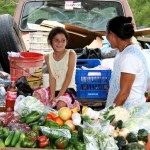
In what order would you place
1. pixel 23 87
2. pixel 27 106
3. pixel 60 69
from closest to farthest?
pixel 27 106, pixel 23 87, pixel 60 69

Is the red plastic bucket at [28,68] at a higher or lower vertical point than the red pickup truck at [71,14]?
lower

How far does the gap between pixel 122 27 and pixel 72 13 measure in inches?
152

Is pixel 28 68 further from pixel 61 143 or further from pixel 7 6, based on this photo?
pixel 7 6

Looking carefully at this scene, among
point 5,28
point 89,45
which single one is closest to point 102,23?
point 89,45

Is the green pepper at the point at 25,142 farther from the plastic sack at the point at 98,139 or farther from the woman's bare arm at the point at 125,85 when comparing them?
the woman's bare arm at the point at 125,85

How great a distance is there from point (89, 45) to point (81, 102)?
2029mm

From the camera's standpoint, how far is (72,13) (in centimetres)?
864

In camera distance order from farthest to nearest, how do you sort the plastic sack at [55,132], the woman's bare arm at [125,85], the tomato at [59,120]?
1. the woman's bare arm at [125,85]
2. the tomato at [59,120]
3. the plastic sack at [55,132]

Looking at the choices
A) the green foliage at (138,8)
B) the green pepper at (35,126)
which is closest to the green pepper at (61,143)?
the green pepper at (35,126)

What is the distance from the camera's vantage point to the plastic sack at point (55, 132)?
391 centimetres

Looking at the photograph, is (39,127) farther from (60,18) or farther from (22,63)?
(60,18)

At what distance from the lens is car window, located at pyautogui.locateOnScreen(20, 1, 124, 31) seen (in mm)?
8602

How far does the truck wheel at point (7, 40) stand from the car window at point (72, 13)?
29.3 inches

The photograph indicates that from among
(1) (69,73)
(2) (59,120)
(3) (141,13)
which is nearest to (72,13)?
(1) (69,73)
